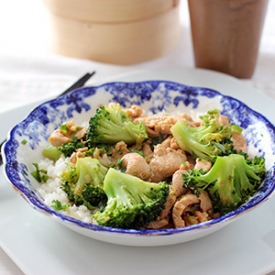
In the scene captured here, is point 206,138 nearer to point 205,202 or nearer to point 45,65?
point 205,202

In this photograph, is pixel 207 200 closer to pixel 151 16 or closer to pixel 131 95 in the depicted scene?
pixel 131 95

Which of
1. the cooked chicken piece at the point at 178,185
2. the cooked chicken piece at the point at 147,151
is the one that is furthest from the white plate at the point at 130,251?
the cooked chicken piece at the point at 147,151

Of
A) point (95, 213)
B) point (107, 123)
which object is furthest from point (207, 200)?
point (107, 123)

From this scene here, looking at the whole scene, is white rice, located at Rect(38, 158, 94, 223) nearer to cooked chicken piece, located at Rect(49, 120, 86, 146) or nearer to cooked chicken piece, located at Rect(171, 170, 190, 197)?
cooked chicken piece, located at Rect(49, 120, 86, 146)

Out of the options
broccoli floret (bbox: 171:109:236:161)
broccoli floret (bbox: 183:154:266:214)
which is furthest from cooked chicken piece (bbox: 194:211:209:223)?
broccoli floret (bbox: 171:109:236:161)

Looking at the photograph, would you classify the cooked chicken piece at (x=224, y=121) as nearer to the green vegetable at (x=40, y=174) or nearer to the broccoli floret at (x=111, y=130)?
the broccoli floret at (x=111, y=130)

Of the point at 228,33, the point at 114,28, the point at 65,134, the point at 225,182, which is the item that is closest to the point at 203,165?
the point at 225,182
